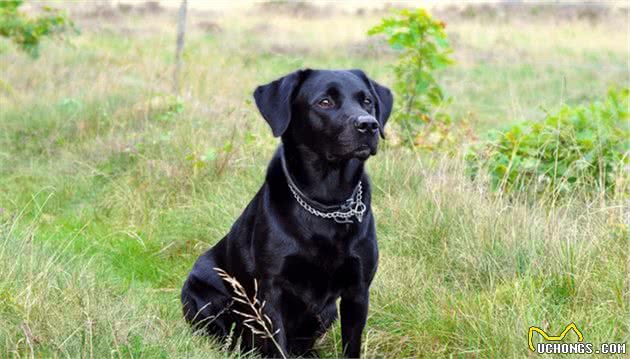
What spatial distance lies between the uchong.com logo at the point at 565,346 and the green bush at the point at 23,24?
285 inches

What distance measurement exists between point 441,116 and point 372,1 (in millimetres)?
14876

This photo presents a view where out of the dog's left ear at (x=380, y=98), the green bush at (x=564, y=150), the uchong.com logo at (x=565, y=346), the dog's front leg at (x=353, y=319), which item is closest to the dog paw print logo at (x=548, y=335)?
the uchong.com logo at (x=565, y=346)

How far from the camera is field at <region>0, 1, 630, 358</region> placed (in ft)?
11.8

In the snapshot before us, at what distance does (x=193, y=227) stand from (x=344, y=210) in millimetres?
2000

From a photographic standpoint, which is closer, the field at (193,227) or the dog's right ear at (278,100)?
the field at (193,227)

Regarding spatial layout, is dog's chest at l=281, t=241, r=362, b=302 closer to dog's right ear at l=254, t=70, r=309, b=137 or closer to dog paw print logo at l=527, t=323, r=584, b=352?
dog's right ear at l=254, t=70, r=309, b=137

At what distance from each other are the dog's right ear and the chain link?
25cm

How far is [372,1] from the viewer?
845 inches

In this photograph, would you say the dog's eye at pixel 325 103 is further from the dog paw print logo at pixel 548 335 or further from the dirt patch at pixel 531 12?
the dirt patch at pixel 531 12

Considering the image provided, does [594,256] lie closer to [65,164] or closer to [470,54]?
[65,164]

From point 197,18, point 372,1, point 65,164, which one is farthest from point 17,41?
point 372,1

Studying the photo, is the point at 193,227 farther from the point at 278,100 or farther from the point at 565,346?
the point at 565,346

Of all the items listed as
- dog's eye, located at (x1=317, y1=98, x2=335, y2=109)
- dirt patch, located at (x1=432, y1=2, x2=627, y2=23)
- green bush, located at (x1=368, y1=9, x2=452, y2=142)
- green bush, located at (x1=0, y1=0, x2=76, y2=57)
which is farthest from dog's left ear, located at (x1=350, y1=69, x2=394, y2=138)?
dirt patch, located at (x1=432, y1=2, x2=627, y2=23)

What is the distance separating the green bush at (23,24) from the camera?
9.56 meters
